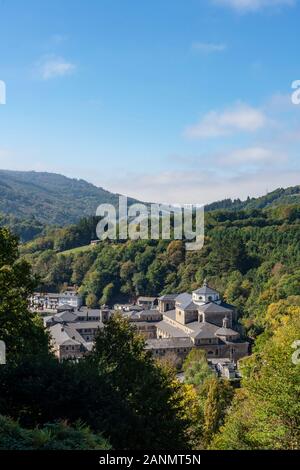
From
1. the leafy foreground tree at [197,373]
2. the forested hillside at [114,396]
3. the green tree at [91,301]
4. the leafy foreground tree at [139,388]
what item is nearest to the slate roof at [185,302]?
the leafy foreground tree at [197,373]

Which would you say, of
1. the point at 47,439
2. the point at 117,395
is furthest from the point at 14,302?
the point at 47,439

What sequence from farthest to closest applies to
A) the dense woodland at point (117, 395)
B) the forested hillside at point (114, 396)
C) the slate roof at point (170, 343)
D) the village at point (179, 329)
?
the slate roof at point (170, 343)
the village at point (179, 329)
the dense woodland at point (117, 395)
the forested hillside at point (114, 396)

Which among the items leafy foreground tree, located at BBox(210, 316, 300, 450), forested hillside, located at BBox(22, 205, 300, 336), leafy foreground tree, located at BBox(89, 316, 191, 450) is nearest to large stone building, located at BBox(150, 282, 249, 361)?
forested hillside, located at BBox(22, 205, 300, 336)

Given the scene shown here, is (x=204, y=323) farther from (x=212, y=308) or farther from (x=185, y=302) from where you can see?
(x=185, y=302)

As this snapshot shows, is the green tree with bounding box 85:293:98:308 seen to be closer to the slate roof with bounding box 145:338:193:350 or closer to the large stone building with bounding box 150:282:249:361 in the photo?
the large stone building with bounding box 150:282:249:361

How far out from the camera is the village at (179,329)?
5325 cm

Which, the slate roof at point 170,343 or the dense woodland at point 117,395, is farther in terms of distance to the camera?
the slate roof at point 170,343

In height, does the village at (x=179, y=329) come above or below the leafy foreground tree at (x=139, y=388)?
below

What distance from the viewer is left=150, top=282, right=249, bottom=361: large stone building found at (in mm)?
56156

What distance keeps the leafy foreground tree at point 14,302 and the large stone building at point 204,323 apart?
42.1 metres

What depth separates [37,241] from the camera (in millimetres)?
125938

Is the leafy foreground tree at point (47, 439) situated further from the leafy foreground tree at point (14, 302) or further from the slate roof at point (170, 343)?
the slate roof at point (170, 343)

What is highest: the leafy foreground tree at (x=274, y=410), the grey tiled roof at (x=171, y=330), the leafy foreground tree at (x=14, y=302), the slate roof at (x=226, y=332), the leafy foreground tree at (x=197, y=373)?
the leafy foreground tree at (x=14, y=302)

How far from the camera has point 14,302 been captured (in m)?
15.0
